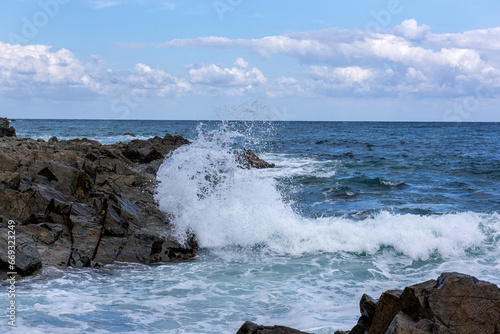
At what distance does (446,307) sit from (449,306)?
0.03 metres

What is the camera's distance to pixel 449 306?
459 centimetres

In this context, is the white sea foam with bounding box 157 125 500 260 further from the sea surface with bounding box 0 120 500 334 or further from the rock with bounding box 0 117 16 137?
the rock with bounding box 0 117 16 137

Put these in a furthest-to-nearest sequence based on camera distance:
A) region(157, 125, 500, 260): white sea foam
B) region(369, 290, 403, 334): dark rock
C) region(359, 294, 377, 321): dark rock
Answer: region(157, 125, 500, 260): white sea foam < region(359, 294, 377, 321): dark rock < region(369, 290, 403, 334): dark rock

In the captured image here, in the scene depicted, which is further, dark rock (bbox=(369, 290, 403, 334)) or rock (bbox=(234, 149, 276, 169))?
rock (bbox=(234, 149, 276, 169))

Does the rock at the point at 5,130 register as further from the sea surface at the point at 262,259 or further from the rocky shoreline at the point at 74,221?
the rocky shoreline at the point at 74,221

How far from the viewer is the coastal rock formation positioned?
4.55 metres

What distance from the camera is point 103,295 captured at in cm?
730

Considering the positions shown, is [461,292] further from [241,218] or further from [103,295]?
[241,218]

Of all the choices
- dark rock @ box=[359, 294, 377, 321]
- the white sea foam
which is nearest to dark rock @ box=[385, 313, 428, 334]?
dark rock @ box=[359, 294, 377, 321]

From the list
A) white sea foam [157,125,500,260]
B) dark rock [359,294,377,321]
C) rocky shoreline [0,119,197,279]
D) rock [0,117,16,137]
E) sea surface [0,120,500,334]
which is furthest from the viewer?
rock [0,117,16,137]

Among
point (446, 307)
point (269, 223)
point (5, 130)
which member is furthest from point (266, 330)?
point (5, 130)

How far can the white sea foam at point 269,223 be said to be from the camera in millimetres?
10703

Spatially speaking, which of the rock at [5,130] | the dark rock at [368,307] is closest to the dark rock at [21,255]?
the dark rock at [368,307]

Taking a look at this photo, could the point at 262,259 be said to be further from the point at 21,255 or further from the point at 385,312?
the point at 385,312
